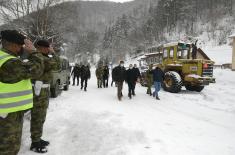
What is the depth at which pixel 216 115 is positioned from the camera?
9.98 meters

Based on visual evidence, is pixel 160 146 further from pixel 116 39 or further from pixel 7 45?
pixel 116 39

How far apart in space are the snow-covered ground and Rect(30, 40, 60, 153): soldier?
0.71 feet

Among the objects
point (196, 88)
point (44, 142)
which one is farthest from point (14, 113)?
point (196, 88)

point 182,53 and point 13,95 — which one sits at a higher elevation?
point 182,53

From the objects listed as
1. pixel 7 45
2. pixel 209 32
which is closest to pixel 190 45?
pixel 7 45

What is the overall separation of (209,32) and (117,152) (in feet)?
219

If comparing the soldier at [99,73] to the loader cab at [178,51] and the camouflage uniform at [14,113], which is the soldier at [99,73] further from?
the camouflage uniform at [14,113]

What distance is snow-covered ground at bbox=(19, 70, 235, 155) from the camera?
18.6 feet

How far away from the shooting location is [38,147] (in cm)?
521

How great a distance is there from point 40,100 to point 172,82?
11.0 m

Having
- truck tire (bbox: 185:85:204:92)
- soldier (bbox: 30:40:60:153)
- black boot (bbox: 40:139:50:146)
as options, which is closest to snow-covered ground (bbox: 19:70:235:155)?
black boot (bbox: 40:139:50:146)

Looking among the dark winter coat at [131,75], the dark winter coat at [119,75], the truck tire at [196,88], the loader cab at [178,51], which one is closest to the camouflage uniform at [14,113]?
the dark winter coat at [119,75]

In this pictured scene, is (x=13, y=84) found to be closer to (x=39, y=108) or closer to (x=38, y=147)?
(x=39, y=108)

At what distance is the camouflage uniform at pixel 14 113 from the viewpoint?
3646mm
